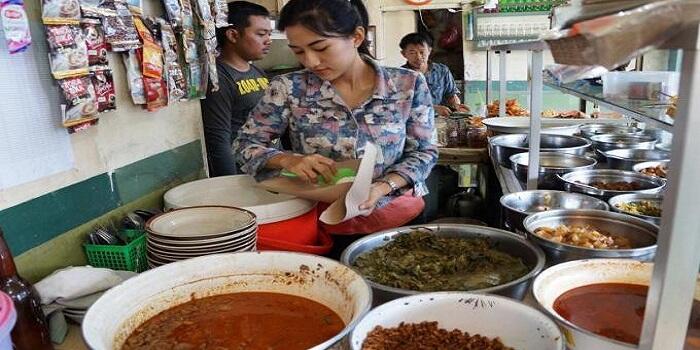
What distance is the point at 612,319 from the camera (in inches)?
42.8

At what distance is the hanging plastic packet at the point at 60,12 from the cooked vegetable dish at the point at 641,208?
76.4 inches

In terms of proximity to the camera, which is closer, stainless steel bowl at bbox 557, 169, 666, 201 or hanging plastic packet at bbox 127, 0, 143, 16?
hanging plastic packet at bbox 127, 0, 143, 16

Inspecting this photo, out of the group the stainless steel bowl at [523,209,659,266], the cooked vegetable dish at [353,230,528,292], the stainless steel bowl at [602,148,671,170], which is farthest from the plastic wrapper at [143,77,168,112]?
the stainless steel bowl at [602,148,671,170]

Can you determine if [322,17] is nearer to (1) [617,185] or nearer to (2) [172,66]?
(2) [172,66]

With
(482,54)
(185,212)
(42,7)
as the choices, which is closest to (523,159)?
(185,212)

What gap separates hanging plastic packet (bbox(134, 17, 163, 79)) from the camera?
72.0 inches

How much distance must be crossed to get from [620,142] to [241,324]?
8.20 ft

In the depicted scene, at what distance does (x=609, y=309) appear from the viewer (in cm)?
114

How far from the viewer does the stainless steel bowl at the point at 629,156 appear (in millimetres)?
2467

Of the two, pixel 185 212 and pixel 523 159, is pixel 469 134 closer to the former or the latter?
pixel 523 159

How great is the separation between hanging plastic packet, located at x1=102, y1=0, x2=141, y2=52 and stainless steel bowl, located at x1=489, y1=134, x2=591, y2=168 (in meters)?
1.94

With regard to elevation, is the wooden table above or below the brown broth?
below

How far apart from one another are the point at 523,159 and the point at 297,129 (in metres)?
1.33

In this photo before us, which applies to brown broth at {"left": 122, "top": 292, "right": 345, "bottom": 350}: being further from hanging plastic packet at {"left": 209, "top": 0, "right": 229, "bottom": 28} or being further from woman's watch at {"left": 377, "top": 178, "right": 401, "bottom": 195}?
hanging plastic packet at {"left": 209, "top": 0, "right": 229, "bottom": 28}
